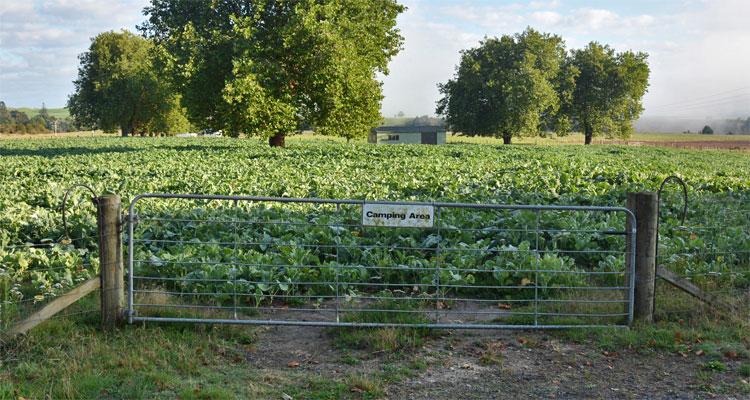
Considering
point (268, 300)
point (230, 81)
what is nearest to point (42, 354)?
point (268, 300)

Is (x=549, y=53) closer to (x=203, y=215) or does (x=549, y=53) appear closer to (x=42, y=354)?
(x=203, y=215)

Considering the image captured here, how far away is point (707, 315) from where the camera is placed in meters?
7.41

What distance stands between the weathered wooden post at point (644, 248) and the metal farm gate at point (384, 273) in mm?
120

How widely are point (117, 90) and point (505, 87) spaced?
50343 mm

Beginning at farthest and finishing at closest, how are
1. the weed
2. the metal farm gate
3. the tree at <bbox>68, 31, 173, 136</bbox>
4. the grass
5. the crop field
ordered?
the tree at <bbox>68, 31, 173, 136</bbox>, the crop field, the metal farm gate, the weed, the grass

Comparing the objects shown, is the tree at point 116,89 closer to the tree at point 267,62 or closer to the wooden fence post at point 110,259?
the tree at point 267,62

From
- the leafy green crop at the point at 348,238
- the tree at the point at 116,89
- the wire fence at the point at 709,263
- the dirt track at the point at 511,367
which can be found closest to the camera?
the dirt track at the point at 511,367

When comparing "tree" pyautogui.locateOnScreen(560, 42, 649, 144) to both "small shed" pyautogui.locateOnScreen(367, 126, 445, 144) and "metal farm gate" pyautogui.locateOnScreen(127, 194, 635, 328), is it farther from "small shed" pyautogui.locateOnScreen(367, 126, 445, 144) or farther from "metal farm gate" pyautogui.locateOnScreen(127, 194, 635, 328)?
"metal farm gate" pyautogui.locateOnScreen(127, 194, 635, 328)

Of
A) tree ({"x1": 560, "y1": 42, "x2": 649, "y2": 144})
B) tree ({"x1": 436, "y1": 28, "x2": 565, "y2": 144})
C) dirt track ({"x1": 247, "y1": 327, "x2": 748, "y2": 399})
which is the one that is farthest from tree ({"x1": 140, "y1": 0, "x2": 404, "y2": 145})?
tree ({"x1": 560, "y1": 42, "x2": 649, "y2": 144})

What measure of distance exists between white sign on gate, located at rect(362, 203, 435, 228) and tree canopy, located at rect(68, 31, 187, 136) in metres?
78.9

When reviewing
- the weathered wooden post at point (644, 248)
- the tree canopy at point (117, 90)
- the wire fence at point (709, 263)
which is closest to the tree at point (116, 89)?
the tree canopy at point (117, 90)

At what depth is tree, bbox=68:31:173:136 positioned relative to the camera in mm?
82938

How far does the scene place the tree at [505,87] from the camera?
247ft

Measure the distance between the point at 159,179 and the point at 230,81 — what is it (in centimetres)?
1703
